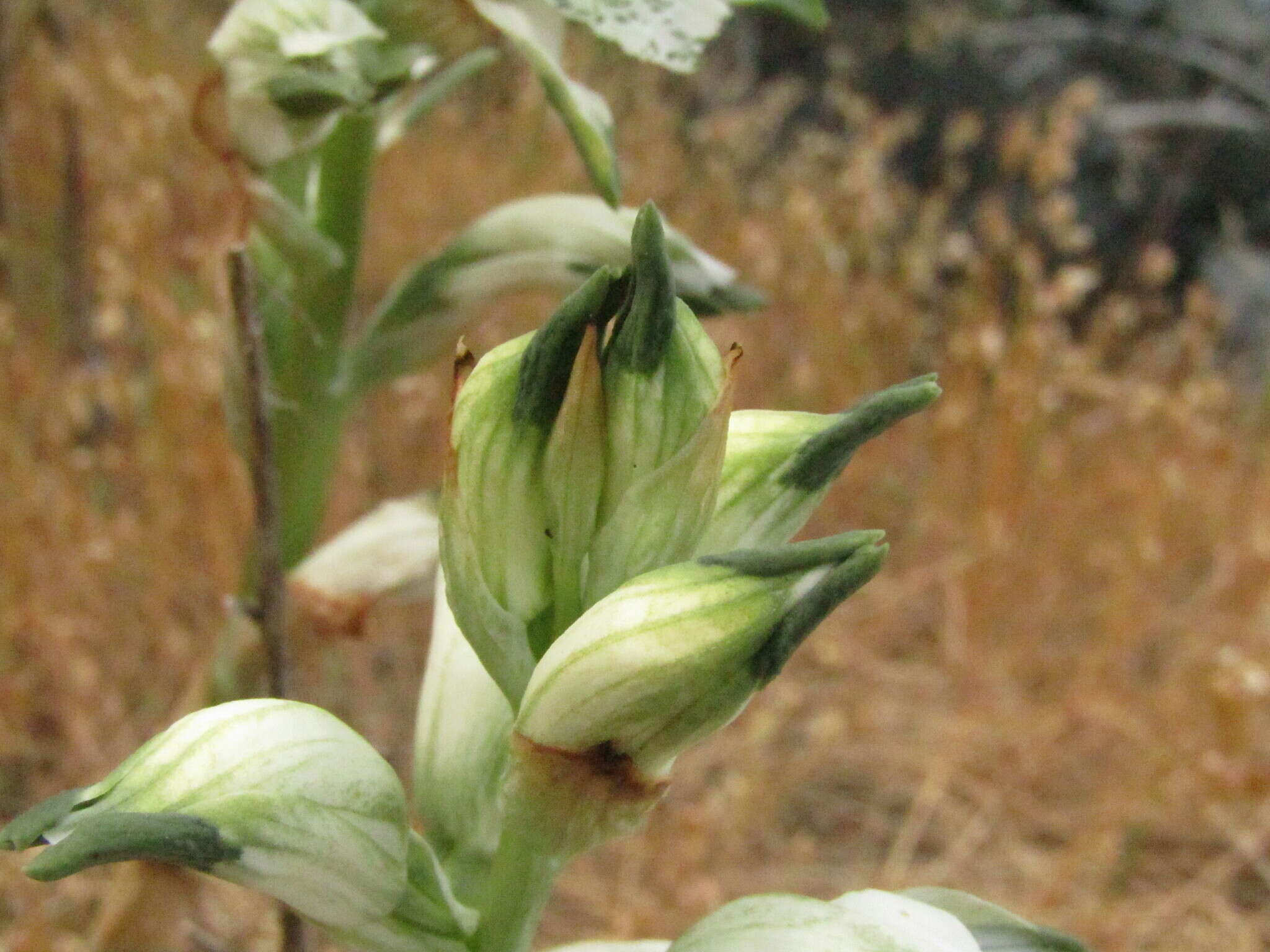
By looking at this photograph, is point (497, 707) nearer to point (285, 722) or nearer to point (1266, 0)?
point (285, 722)

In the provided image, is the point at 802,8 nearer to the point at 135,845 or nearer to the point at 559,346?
the point at 559,346

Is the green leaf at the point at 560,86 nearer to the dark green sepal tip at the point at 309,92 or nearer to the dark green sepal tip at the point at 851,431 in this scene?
the dark green sepal tip at the point at 309,92

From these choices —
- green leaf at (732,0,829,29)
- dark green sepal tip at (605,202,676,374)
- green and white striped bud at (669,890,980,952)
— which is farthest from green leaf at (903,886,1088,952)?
green leaf at (732,0,829,29)

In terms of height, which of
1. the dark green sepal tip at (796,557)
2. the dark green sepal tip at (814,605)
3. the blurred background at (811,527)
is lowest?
the blurred background at (811,527)

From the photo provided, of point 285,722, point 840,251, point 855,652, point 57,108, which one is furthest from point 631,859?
point 57,108

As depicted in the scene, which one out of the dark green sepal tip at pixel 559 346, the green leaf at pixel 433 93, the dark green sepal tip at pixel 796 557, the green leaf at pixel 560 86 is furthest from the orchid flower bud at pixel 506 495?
the green leaf at pixel 433 93

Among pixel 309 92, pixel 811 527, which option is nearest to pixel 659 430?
pixel 309 92

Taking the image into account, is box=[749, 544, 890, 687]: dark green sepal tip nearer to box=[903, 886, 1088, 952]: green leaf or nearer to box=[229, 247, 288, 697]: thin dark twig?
box=[903, 886, 1088, 952]: green leaf
